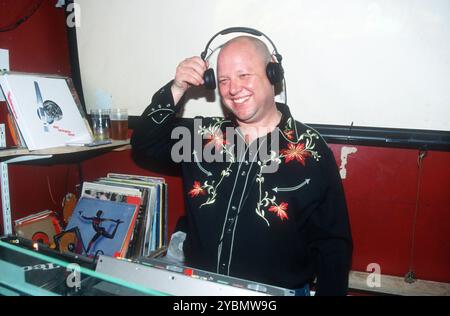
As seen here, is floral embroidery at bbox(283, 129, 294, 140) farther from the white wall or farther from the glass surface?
the glass surface

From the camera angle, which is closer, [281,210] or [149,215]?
[281,210]

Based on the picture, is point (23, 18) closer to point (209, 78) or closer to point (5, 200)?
point (5, 200)

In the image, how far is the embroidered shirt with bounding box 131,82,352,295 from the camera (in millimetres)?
1209

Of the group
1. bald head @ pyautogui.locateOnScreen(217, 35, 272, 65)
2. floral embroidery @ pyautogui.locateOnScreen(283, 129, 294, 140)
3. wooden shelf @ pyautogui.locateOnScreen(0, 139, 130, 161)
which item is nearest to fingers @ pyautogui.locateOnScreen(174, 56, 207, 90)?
bald head @ pyautogui.locateOnScreen(217, 35, 272, 65)

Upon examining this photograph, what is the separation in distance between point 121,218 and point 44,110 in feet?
2.03

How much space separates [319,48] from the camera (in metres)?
1.44

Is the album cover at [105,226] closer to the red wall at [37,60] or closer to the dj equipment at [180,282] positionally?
the red wall at [37,60]

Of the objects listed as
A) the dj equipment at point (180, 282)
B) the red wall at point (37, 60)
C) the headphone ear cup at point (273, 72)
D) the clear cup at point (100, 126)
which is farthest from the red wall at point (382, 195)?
the dj equipment at point (180, 282)

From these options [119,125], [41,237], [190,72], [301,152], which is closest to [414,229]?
[301,152]

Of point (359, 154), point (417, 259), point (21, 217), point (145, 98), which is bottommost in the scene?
point (417, 259)
